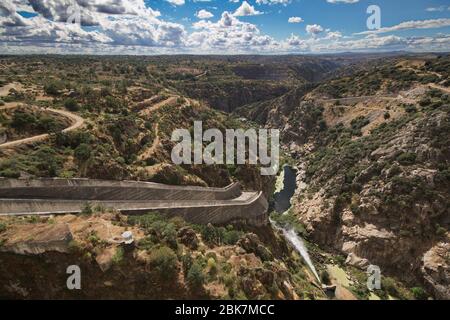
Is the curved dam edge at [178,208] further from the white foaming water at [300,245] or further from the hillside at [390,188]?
the hillside at [390,188]

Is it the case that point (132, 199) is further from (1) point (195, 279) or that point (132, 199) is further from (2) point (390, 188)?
(2) point (390, 188)

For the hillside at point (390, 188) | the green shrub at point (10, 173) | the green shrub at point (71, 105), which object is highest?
the green shrub at point (71, 105)

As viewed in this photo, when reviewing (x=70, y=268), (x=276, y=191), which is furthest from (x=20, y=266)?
(x=276, y=191)
